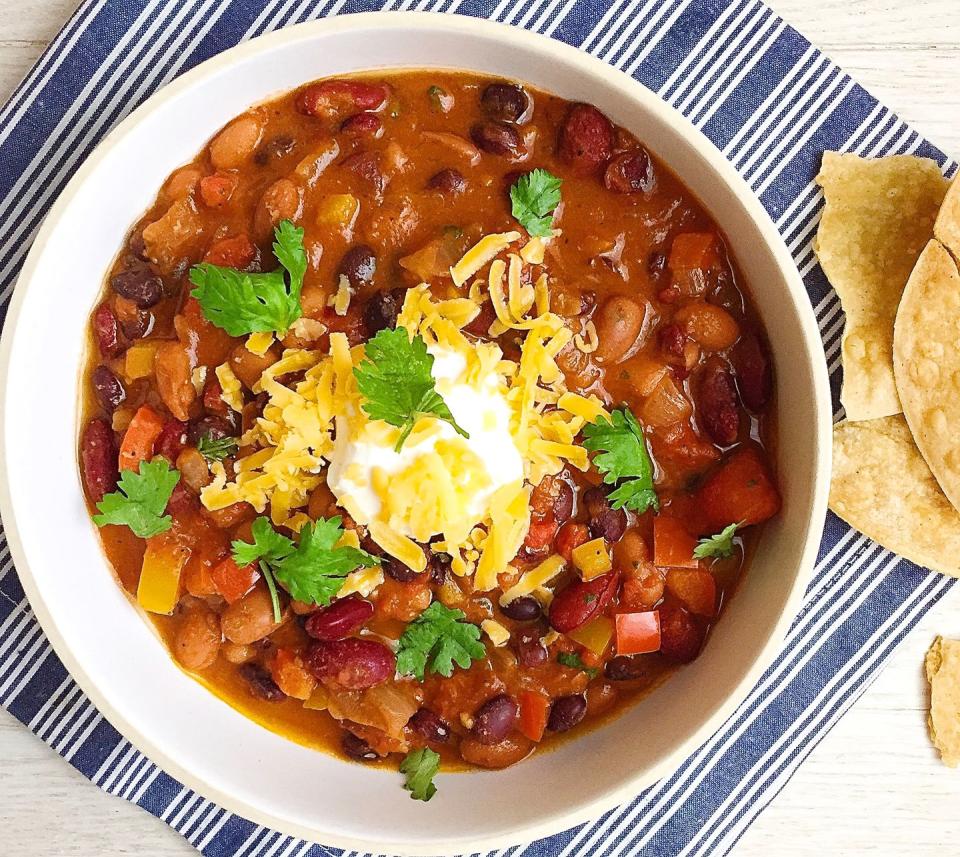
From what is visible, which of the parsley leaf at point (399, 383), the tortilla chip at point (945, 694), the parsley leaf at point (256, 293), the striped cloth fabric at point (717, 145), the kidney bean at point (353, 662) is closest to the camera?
the parsley leaf at point (399, 383)

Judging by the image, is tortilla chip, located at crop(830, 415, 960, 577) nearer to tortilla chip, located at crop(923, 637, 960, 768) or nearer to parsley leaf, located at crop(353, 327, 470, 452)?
tortilla chip, located at crop(923, 637, 960, 768)

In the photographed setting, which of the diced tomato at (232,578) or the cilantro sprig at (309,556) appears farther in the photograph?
the diced tomato at (232,578)

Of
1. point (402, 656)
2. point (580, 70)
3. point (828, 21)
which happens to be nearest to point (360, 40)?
point (580, 70)

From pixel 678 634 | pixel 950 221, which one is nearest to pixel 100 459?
pixel 678 634

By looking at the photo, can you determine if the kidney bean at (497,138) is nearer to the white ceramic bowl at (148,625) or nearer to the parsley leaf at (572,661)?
the white ceramic bowl at (148,625)

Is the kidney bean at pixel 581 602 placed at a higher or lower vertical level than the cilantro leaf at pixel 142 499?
higher

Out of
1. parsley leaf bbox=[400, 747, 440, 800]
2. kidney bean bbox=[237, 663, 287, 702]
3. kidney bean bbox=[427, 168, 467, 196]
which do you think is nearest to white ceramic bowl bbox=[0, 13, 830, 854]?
parsley leaf bbox=[400, 747, 440, 800]

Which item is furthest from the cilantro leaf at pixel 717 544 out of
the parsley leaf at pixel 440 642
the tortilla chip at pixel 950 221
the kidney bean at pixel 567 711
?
the tortilla chip at pixel 950 221
